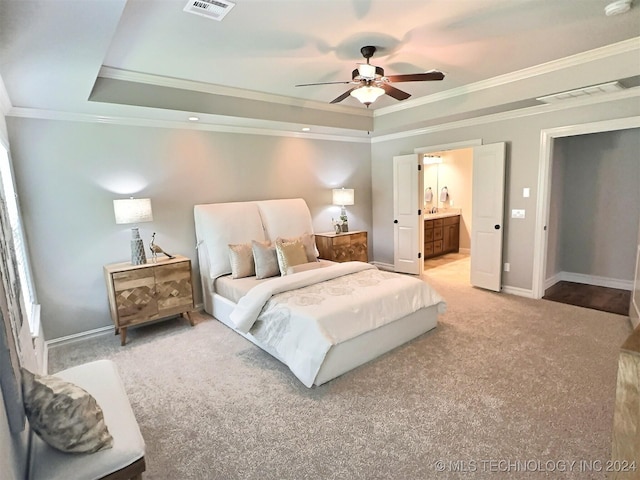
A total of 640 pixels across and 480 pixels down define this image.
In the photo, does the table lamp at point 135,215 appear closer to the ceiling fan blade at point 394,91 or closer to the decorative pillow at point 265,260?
the decorative pillow at point 265,260

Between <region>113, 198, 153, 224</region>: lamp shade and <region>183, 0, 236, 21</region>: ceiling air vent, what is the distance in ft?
6.73

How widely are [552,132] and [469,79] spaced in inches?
49.4

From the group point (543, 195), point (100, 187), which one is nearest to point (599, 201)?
point (543, 195)

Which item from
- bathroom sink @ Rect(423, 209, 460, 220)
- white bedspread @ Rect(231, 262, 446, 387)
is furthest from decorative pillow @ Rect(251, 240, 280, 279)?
bathroom sink @ Rect(423, 209, 460, 220)

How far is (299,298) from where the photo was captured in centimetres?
303

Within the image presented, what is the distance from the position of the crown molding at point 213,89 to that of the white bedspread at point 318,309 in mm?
2249

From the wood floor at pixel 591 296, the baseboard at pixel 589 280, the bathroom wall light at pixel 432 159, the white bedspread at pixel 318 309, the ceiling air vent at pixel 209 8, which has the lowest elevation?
the wood floor at pixel 591 296

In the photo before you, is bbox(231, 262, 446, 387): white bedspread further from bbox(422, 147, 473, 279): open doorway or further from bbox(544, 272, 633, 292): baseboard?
bbox(422, 147, 473, 279): open doorway

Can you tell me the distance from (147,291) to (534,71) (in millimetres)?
4726

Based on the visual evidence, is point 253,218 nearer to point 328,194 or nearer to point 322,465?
point 328,194

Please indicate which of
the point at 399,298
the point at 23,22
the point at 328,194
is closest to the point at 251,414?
the point at 399,298

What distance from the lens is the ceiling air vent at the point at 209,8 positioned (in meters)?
2.15

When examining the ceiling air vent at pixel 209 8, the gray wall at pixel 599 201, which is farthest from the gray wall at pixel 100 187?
the gray wall at pixel 599 201

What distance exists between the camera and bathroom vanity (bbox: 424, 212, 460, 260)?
6879 millimetres
